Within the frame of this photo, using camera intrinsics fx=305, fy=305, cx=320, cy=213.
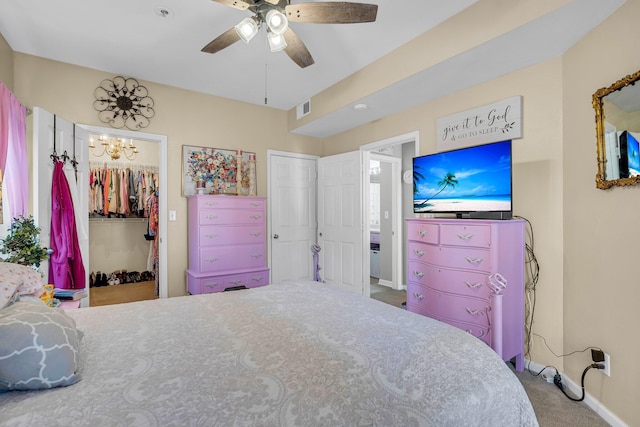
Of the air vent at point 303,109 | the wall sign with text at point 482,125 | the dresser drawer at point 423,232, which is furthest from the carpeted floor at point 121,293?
the wall sign with text at point 482,125

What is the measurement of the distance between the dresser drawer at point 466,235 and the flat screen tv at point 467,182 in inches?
9.2

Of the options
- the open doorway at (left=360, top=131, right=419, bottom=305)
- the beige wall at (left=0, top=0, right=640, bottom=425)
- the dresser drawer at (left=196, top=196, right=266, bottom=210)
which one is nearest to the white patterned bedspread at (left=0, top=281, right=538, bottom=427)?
the beige wall at (left=0, top=0, right=640, bottom=425)

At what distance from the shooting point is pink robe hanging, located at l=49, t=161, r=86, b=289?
7.89 feet

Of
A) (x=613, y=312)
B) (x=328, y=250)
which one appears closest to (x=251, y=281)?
(x=328, y=250)

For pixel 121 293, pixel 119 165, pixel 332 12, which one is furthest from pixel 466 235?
pixel 119 165

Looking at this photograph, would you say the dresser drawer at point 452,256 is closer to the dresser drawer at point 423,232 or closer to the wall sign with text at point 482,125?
the dresser drawer at point 423,232

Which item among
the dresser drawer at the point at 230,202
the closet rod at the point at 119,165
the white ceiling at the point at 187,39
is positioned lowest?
the dresser drawer at the point at 230,202

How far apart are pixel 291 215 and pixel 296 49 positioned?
2.44m

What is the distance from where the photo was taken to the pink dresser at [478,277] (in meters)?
2.07

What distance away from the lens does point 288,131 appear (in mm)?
4246

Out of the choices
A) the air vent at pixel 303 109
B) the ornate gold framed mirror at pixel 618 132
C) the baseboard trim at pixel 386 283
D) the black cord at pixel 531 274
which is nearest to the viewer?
the ornate gold framed mirror at pixel 618 132

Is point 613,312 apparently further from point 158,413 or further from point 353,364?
point 158,413

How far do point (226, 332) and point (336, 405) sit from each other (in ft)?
2.07

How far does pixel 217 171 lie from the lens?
368cm
